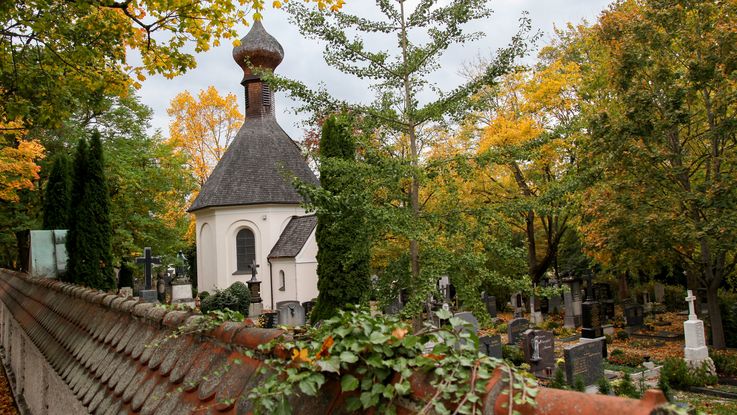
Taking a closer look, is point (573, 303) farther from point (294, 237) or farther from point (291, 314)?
point (294, 237)

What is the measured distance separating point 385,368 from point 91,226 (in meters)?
13.1

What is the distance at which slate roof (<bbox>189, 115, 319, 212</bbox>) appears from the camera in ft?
91.4

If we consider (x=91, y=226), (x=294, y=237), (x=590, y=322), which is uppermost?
(x=91, y=226)

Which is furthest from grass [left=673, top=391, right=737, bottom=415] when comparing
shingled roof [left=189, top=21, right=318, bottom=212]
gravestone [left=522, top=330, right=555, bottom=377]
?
shingled roof [left=189, top=21, right=318, bottom=212]

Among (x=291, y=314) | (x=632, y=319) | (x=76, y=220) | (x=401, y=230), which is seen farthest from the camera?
(x=291, y=314)

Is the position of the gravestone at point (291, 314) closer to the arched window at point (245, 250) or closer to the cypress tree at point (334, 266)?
the cypress tree at point (334, 266)

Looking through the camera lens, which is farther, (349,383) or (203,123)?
(203,123)

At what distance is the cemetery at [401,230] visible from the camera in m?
1.99

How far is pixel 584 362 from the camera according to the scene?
10852 millimetres

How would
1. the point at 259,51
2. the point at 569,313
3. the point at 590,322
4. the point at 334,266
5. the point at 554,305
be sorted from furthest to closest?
the point at 259,51
the point at 554,305
the point at 569,313
the point at 334,266
the point at 590,322

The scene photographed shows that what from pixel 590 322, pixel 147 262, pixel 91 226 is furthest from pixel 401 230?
pixel 147 262

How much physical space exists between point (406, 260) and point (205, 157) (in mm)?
30037

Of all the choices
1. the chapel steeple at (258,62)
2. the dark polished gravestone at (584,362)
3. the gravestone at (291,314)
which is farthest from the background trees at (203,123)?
the dark polished gravestone at (584,362)

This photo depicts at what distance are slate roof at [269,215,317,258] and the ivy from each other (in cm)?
2382
